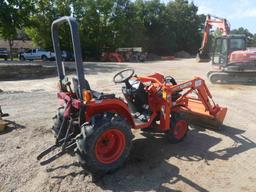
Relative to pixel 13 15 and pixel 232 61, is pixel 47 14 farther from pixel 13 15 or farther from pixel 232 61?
pixel 232 61

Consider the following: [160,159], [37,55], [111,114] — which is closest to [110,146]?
[111,114]

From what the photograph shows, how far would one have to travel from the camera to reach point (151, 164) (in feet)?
17.0

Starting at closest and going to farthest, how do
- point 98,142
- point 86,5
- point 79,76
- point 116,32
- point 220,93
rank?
point 79,76 → point 98,142 → point 220,93 → point 86,5 → point 116,32

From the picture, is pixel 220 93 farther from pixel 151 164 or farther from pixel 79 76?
pixel 79 76

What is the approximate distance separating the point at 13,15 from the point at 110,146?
86.8 feet

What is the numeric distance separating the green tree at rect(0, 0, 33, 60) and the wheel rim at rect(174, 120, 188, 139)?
82.8ft

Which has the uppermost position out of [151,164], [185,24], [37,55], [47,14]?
[47,14]

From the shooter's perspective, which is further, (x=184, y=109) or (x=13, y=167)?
(x=184, y=109)

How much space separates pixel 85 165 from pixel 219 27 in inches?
685

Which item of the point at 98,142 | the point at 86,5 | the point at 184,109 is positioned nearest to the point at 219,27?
the point at 184,109

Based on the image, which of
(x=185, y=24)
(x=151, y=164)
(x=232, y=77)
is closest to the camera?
(x=151, y=164)

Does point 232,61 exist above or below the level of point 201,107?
above

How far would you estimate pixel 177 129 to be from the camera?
6.10 meters

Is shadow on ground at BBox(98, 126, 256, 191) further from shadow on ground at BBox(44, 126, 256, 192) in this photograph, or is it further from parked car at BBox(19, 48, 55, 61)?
parked car at BBox(19, 48, 55, 61)
